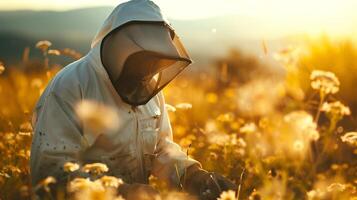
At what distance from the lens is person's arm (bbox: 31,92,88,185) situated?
335cm

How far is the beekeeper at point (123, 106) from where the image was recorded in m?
3.41

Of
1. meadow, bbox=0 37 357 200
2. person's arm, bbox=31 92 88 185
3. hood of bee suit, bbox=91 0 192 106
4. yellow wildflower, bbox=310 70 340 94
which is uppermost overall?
hood of bee suit, bbox=91 0 192 106

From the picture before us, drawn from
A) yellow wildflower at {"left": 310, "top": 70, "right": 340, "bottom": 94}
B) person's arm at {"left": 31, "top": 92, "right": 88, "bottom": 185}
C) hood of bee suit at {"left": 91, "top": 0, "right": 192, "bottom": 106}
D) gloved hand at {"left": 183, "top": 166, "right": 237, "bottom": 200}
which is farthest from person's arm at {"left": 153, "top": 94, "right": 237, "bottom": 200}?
yellow wildflower at {"left": 310, "top": 70, "right": 340, "bottom": 94}

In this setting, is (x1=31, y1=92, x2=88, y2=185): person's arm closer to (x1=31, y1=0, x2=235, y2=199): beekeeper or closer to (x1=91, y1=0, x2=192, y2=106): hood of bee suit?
(x1=31, y1=0, x2=235, y2=199): beekeeper

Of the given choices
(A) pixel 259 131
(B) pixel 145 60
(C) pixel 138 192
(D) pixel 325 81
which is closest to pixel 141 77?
(B) pixel 145 60

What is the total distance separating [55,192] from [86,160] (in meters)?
0.26

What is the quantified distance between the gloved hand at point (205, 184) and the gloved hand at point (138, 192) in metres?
0.46

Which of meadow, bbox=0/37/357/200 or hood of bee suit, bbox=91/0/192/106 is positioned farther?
meadow, bbox=0/37/357/200

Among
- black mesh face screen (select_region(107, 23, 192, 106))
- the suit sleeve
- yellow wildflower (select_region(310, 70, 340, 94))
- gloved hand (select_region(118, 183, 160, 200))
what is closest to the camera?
gloved hand (select_region(118, 183, 160, 200))

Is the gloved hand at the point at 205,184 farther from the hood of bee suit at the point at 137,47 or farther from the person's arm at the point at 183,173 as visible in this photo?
the hood of bee suit at the point at 137,47

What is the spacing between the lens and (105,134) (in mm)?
3658

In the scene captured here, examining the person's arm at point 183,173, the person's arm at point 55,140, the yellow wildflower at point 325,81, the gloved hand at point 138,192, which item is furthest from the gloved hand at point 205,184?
the yellow wildflower at point 325,81

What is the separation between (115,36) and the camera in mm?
3740

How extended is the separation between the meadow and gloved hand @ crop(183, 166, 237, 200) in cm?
16
